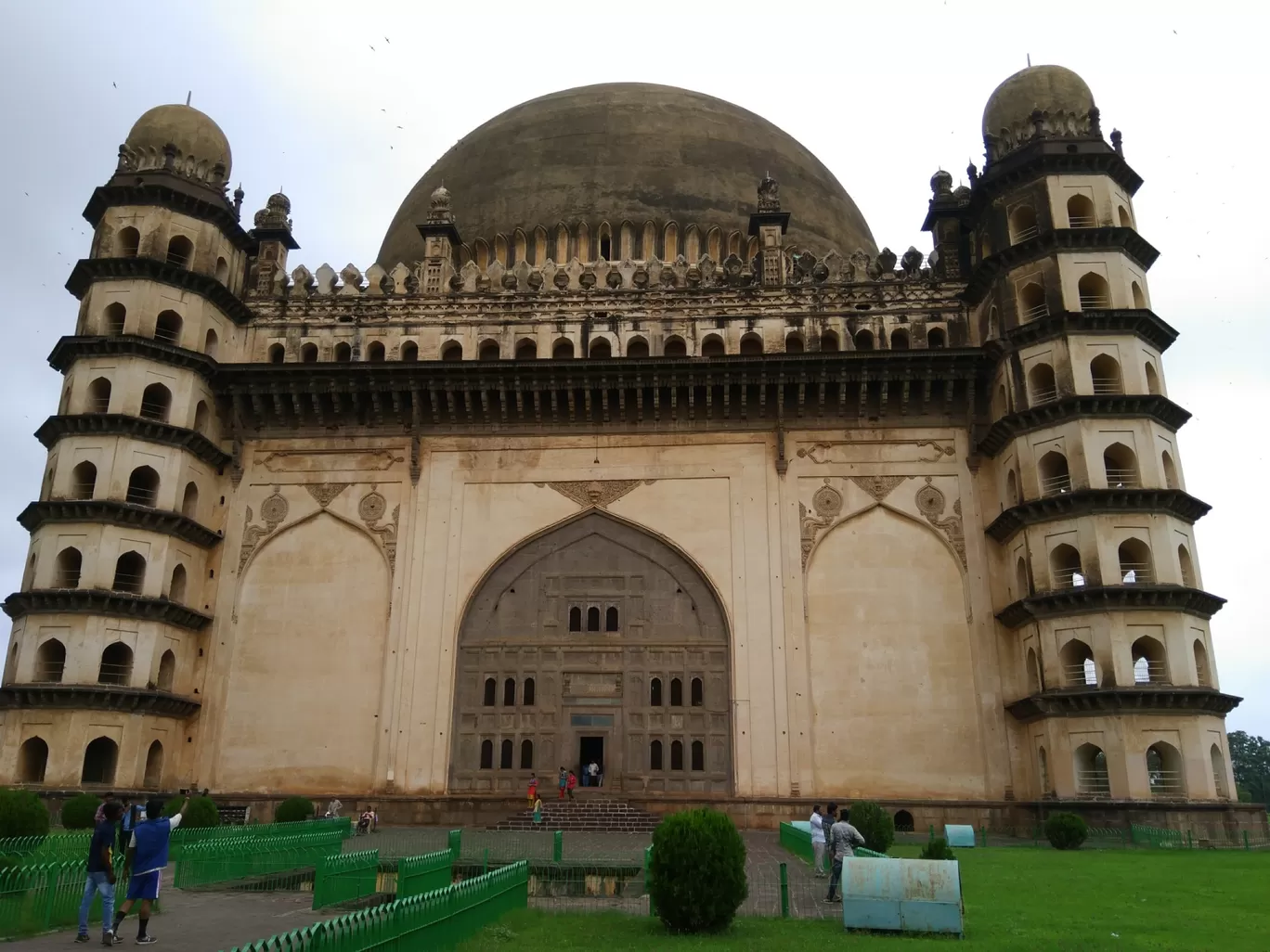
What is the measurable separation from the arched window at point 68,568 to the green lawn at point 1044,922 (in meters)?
15.7

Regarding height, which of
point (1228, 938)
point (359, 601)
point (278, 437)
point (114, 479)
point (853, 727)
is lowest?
point (1228, 938)

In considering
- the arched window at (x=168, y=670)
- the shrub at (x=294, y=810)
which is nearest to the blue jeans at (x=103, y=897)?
the shrub at (x=294, y=810)

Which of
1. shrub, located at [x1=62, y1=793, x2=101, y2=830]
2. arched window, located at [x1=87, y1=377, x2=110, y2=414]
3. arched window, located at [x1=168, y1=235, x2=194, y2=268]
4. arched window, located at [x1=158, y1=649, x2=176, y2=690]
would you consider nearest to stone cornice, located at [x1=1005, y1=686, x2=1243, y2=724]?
shrub, located at [x1=62, y1=793, x2=101, y2=830]

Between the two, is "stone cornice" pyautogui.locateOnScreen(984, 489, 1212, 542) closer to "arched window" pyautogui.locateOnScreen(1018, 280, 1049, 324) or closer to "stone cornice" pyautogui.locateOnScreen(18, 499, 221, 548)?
"arched window" pyautogui.locateOnScreen(1018, 280, 1049, 324)

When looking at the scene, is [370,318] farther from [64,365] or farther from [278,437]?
[64,365]

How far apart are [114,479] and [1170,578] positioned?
2158 centimetres

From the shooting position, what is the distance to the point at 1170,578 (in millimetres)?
19969

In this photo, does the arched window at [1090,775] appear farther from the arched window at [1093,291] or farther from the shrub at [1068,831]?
the arched window at [1093,291]

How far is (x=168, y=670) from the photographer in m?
22.2

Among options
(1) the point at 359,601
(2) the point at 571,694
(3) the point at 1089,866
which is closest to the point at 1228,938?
(3) the point at 1089,866

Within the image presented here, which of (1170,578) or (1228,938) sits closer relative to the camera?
(1228,938)

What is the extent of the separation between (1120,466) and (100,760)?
72.2ft

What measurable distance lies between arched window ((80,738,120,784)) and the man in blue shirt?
13198 millimetres

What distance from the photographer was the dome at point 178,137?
25.2 meters
